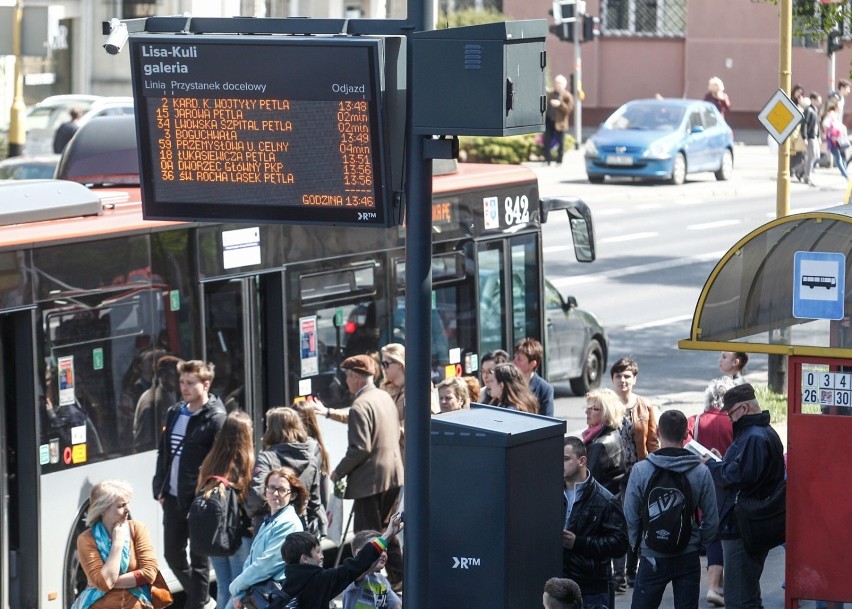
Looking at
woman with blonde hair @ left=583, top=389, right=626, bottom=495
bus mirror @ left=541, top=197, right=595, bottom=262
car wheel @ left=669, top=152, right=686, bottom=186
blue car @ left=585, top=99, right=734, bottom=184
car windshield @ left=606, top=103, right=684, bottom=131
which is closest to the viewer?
woman with blonde hair @ left=583, top=389, right=626, bottom=495

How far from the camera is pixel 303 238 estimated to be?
10.9m

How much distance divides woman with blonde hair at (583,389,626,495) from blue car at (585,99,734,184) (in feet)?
80.6

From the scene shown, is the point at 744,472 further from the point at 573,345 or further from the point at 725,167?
the point at 725,167

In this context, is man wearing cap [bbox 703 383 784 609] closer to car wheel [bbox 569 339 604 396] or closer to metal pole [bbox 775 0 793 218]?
metal pole [bbox 775 0 793 218]

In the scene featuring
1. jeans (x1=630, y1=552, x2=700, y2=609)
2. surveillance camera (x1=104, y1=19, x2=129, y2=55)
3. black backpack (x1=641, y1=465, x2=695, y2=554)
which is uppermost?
surveillance camera (x1=104, y1=19, x2=129, y2=55)

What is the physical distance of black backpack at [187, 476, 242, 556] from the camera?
8758 mm

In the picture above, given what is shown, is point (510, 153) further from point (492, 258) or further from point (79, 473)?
point (79, 473)

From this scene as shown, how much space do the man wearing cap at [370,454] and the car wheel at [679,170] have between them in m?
25.0

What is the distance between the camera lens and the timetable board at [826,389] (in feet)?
28.4

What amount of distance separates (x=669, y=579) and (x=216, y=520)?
2475mm

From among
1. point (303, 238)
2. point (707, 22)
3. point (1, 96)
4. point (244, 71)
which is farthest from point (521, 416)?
point (707, 22)

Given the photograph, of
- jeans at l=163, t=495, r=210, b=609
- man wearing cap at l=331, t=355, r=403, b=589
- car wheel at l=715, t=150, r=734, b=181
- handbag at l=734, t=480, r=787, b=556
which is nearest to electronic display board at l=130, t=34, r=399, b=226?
man wearing cap at l=331, t=355, r=403, b=589

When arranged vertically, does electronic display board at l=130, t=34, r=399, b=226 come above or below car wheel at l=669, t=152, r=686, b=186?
above

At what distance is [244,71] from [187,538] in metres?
3.81
